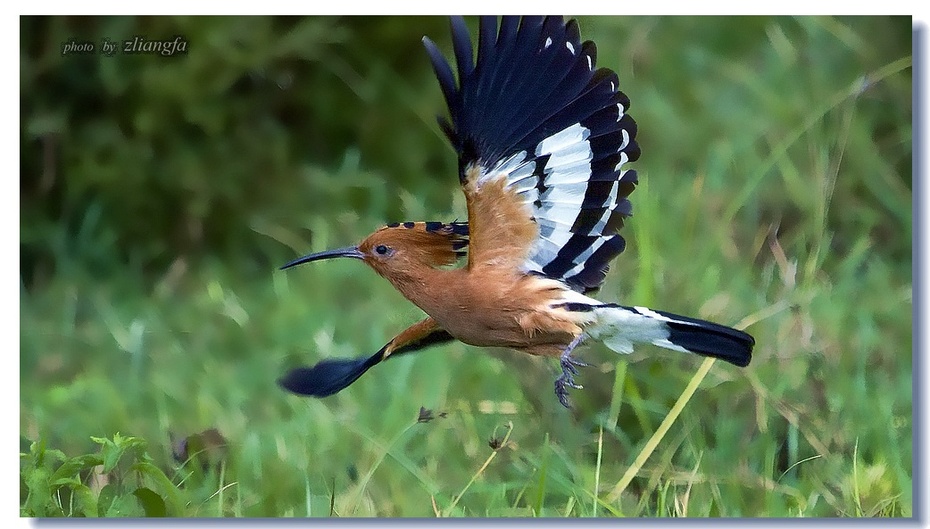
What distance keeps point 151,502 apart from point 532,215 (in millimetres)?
810

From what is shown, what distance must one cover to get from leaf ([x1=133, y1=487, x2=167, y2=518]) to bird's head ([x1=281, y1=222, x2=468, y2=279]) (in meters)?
0.52

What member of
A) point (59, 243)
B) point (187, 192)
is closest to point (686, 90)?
point (187, 192)

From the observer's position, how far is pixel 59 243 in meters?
3.03

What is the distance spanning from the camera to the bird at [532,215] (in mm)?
1901

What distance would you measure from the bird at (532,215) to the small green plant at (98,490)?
0.47m

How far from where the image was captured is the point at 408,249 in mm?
2043

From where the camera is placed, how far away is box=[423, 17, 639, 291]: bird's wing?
189cm

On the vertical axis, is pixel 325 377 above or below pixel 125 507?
above

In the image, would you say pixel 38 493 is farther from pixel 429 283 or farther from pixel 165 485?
pixel 429 283

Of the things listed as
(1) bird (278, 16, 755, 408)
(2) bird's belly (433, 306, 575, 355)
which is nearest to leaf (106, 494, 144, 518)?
(1) bird (278, 16, 755, 408)

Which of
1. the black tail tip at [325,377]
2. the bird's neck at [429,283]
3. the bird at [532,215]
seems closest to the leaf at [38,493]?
the black tail tip at [325,377]

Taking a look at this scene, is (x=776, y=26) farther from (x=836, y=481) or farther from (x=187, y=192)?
(x=187, y=192)

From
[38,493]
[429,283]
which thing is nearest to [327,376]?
[429,283]

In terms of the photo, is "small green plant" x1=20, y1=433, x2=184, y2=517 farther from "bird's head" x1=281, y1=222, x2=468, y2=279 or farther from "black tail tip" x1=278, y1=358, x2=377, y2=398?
"bird's head" x1=281, y1=222, x2=468, y2=279
